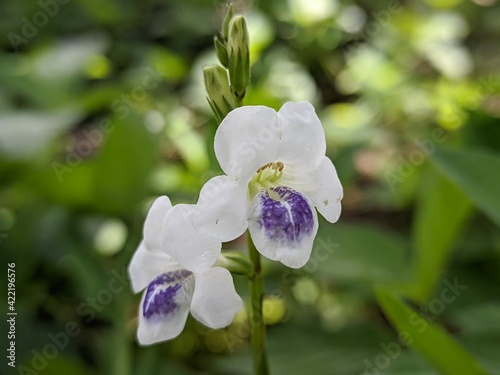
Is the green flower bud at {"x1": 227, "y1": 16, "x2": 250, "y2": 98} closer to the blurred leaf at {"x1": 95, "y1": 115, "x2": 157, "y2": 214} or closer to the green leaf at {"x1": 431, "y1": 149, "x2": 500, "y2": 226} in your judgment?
the green leaf at {"x1": 431, "y1": 149, "x2": 500, "y2": 226}

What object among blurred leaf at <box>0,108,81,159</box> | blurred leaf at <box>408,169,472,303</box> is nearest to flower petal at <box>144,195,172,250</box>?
blurred leaf at <box>408,169,472,303</box>

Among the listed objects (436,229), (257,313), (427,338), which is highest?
(257,313)

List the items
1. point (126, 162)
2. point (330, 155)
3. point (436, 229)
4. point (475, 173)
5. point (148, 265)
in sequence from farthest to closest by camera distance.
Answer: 1. point (330, 155)
2. point (126, 162)
3. point (436, 229)
4. point (475, 173)
5. point (148, 265)

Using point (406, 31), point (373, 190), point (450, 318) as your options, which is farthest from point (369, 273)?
point (406, 31)

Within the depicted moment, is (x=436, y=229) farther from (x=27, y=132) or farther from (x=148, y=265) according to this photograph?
(x=27, y=132)

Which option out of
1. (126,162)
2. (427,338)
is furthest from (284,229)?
(126,162)

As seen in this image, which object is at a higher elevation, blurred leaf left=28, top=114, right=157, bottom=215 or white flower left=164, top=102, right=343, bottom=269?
white flower left=164, top=102, right=343, bottom=269

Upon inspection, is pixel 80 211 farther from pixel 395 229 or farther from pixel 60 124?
pixel 395 229

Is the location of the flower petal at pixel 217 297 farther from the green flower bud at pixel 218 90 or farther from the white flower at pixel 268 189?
the green flower bud at pixel 218 90
